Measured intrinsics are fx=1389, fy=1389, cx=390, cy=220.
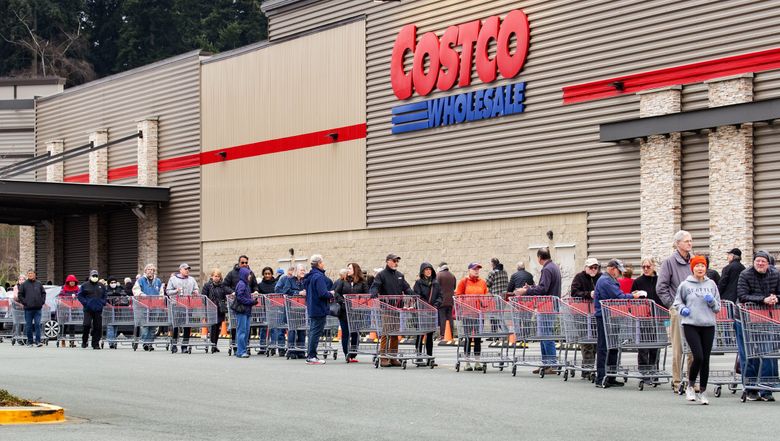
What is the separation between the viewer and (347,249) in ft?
141

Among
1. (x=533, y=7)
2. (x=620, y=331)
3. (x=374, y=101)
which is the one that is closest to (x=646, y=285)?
(x=620, y=331)

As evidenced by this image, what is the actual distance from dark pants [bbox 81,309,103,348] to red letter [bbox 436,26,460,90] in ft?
39.7

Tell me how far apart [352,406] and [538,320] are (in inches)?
217

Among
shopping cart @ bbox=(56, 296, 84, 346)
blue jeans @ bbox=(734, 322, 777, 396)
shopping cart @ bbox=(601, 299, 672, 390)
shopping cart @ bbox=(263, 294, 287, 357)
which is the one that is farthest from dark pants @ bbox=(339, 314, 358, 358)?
shopping cart @ bbox=(56, 296, 84, 346)

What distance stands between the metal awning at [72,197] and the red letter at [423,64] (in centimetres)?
1629

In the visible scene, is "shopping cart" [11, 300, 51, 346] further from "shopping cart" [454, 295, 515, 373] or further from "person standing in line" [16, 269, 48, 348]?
"shopping cart" [454, 295, 515, 373]

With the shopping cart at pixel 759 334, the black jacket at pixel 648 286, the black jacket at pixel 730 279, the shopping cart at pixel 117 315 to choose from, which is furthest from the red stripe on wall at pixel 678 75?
the shopping cart at pixel 759 334

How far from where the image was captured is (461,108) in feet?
126

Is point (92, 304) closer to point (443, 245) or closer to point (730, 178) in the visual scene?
point (443, 245)

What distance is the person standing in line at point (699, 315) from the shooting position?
16.2 m

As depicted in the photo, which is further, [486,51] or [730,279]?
[486,51]

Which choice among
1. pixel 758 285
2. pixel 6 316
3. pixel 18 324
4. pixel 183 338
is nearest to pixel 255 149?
pixel 6 316

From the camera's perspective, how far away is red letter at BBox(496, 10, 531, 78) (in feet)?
118

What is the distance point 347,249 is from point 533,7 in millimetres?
10850
